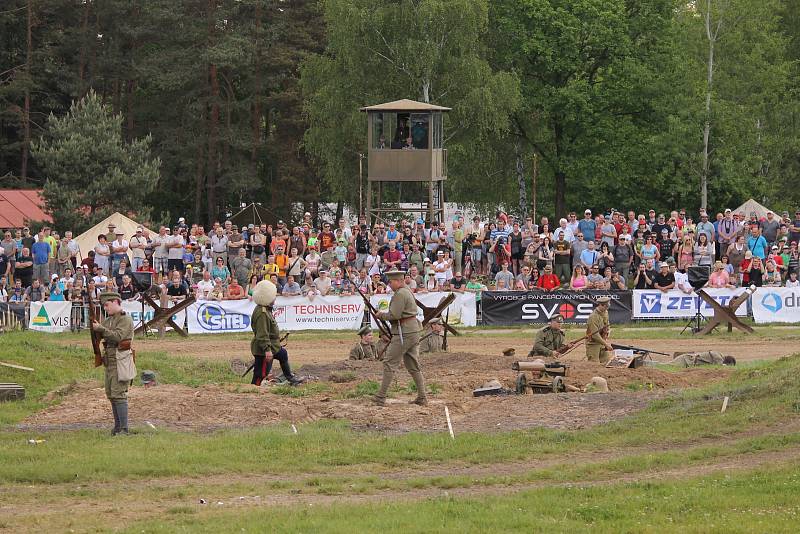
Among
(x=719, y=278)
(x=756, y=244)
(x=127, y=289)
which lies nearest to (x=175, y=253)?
(x=127, y=289)

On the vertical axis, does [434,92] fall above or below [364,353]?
above

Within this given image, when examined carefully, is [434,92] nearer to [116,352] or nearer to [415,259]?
[415,259]

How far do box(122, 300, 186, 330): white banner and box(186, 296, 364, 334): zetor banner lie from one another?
0.63ft

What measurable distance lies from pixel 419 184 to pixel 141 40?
1472cm

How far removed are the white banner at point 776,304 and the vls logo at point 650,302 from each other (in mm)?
2242

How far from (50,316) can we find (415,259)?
9326 mm

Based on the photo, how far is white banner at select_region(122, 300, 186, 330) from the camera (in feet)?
103

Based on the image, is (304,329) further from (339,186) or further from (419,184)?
(419,184)

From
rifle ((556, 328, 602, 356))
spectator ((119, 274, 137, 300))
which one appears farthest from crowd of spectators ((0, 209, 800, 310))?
rifle ((556, 328, 602, 356))

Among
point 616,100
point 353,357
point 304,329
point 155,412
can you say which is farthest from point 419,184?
point 155,412

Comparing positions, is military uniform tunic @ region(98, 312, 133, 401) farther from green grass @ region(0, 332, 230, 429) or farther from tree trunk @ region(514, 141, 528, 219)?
tree trunk @ region(514, 141, 528, 219)

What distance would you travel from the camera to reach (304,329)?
106 ft

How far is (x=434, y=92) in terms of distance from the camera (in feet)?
172

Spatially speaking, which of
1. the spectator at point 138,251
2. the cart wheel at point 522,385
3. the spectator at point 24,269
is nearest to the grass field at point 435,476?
the cart wheel at point 522,385
